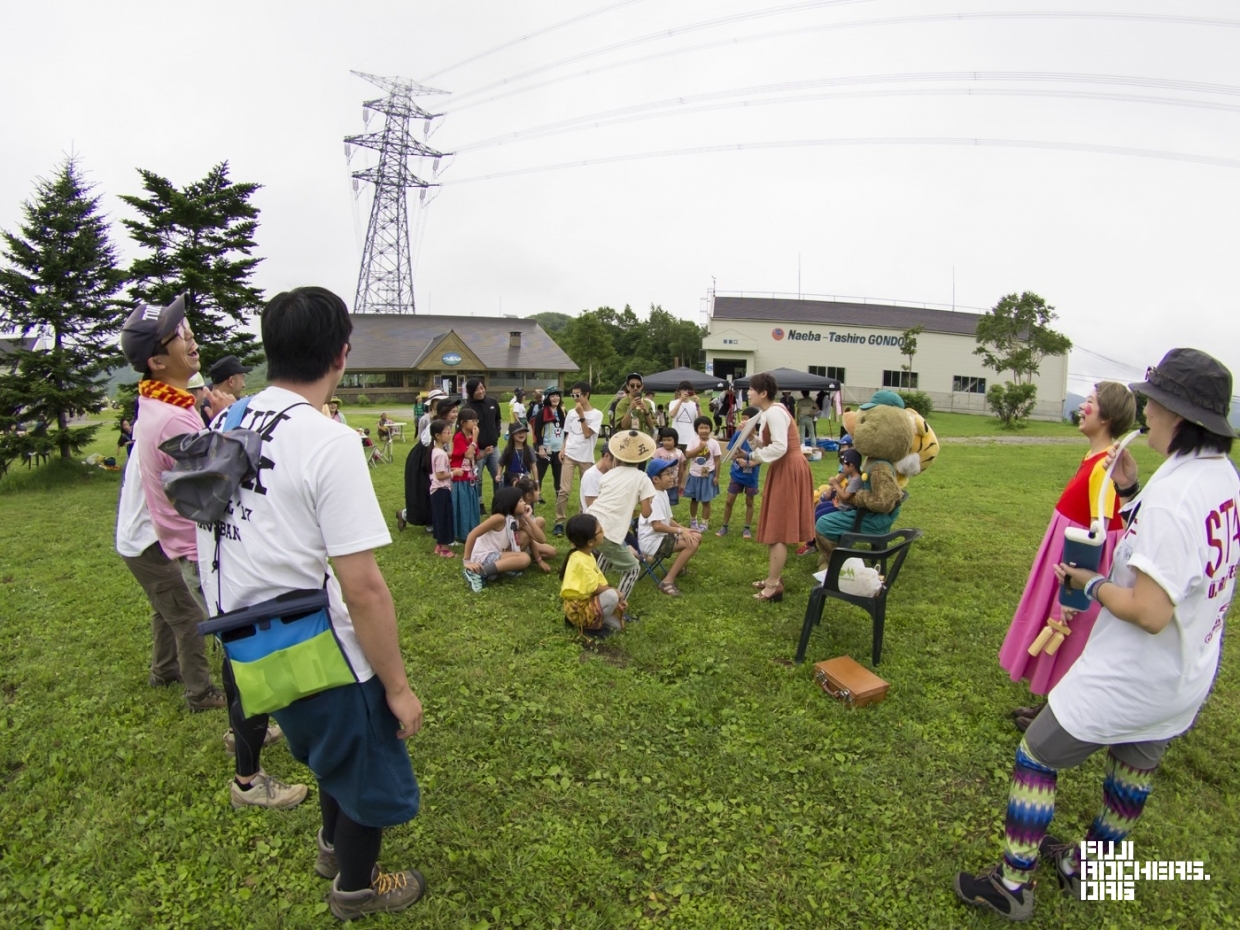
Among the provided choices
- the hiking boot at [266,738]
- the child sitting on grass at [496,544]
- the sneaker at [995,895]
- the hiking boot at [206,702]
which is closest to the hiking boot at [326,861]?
the hiking boot at [266,738]

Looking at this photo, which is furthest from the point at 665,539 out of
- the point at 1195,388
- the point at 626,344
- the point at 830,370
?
the point at 626,344

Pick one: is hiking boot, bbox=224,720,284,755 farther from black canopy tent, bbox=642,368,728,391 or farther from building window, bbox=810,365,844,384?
building window, bbox=810,365,844,384

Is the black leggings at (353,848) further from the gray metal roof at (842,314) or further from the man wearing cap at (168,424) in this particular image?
the gray metal roof at (842,314)

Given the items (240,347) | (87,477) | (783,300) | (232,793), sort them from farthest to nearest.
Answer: (783,300) → (240,347) → (87,477) → (232,793)

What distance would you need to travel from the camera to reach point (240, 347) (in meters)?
14.3

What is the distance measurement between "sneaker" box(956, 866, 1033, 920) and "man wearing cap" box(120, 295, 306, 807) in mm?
2990

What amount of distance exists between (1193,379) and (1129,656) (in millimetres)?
933

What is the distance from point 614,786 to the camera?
314 centimetres

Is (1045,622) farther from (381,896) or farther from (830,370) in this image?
(830,370)

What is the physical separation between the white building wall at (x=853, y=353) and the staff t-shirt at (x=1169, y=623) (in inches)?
1583

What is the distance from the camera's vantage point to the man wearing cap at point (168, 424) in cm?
296

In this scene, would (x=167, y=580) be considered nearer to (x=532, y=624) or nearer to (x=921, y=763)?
(x=532, y=624)

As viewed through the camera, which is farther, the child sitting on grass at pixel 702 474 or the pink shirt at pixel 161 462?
the child sitting on grass at pixel 702 474

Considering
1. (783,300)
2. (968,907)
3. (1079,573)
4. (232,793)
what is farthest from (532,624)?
(783,300)
